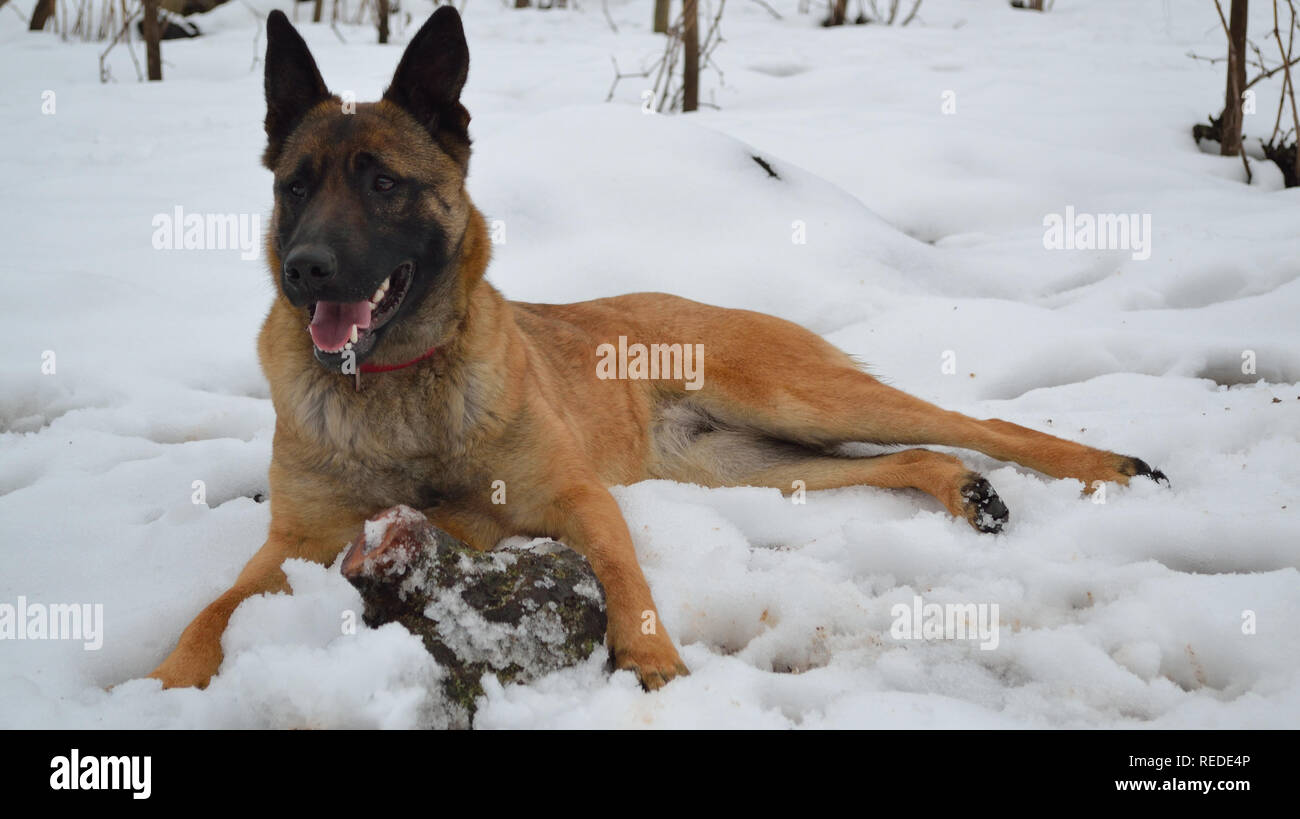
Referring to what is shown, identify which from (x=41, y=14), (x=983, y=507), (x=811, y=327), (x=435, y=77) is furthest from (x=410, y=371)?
(x=41, y=14)

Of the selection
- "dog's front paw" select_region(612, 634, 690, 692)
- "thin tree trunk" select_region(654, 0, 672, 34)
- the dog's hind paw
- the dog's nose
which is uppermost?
"thin tree trunk" select_region(654, 0, 672, 34)

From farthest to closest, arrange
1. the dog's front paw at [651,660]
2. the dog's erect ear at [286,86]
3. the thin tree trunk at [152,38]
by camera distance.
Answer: the thin tree trunk at [152,38], the dog's erect ear at [286,86], the dog's front paw at [651,660]

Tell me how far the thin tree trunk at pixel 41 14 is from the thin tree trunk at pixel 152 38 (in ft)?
12.9

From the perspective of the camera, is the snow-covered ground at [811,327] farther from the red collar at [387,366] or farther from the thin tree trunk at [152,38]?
the red collar at [387,366]

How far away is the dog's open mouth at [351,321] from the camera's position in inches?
123

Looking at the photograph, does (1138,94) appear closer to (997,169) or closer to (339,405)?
(997,169)

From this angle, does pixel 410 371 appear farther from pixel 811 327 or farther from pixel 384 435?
pixel 811 327

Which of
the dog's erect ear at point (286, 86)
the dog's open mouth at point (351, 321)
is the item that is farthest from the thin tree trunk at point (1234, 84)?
the dog's open mouth at point (351, 321)

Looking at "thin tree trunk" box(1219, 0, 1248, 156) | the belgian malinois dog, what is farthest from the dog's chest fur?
"thin tree trunk" box(1219, 0, 1248, 156)

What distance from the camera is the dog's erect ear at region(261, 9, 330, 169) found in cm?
353

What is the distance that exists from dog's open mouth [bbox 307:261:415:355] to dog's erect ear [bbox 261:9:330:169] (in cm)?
85

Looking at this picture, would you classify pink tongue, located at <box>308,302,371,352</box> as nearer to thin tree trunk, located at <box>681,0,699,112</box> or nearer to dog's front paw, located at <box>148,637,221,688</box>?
dog's front paw, located at <box>148,637,221,688</box>

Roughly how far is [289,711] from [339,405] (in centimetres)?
138

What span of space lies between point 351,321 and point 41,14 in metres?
13.2
